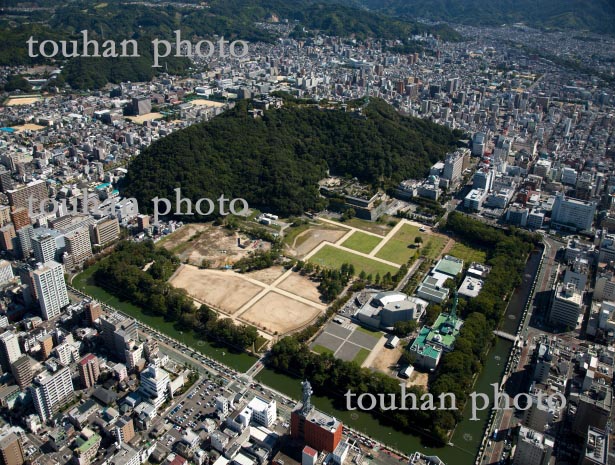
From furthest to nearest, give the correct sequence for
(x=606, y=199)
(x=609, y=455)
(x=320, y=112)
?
(x=320, y=112)
(x=606, y=199)
(x=609, y=455)

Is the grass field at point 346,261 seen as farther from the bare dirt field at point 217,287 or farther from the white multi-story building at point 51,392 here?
the white multi-story building at point 51,392

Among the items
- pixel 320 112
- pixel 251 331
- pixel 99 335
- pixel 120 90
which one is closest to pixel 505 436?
pixel 251 331

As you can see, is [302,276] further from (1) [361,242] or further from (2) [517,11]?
(2) [517,11]

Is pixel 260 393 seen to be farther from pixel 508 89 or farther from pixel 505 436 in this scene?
pixel 508 89

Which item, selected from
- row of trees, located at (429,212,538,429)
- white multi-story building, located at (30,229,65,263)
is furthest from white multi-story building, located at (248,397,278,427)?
white multi-story building, located at (30,229,65,263)

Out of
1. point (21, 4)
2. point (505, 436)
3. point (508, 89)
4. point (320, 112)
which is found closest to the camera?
point (505, 436)

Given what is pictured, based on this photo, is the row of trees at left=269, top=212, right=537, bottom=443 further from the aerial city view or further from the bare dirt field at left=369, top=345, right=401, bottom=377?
the bare dirt field at left=369, top=345, right=401, bottom=377
